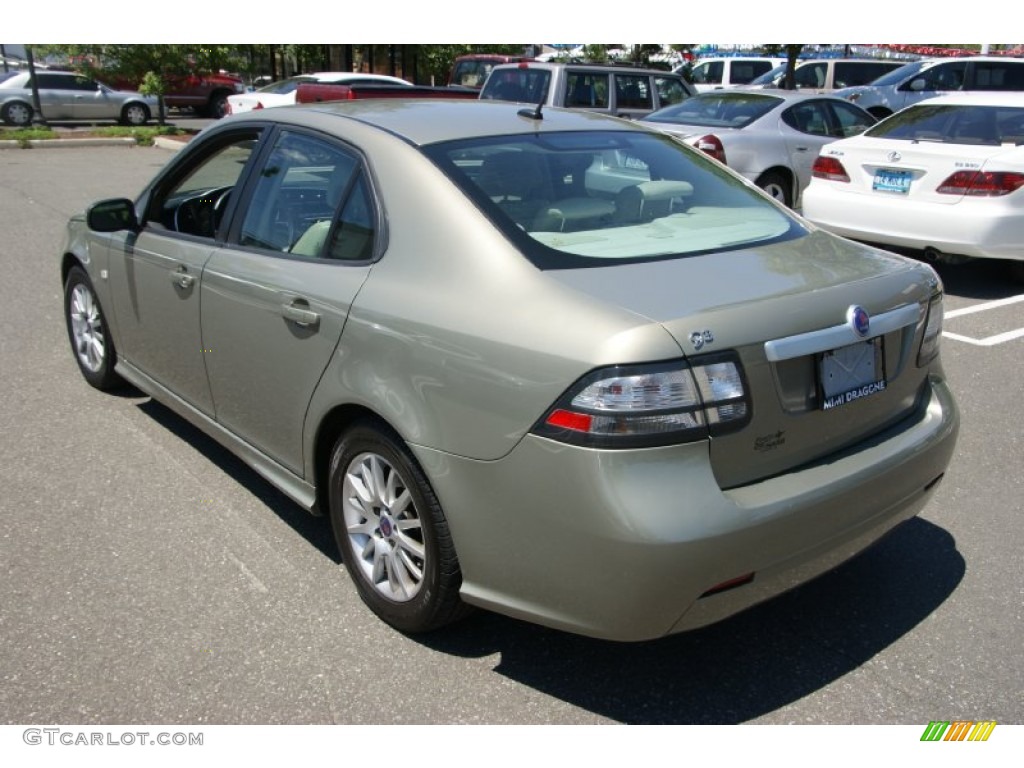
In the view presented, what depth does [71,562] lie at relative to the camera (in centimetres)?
353

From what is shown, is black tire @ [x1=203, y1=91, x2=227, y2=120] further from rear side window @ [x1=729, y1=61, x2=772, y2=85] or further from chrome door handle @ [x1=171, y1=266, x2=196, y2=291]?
chrome door handle @ [x1=171, y1=266, x2=196, y2=291]

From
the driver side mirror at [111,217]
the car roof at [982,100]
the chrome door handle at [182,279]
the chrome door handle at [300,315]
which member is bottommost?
the chrome door handle at [182,279]

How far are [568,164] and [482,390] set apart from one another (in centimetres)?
117

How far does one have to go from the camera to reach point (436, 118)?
3.49 m

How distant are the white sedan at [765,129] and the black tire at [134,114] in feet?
63.9

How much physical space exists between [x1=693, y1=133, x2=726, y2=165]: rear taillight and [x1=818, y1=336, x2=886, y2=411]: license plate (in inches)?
275

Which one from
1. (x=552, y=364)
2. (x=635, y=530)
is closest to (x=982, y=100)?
(x=552, y=364)

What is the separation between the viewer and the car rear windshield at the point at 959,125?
25.3 ft

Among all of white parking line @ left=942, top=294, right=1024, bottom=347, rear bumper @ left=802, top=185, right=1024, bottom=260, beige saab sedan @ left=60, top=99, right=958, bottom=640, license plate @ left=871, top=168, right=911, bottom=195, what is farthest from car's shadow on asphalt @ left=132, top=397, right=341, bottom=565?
license plate @ left=871, top=168, right=911, bottom=195

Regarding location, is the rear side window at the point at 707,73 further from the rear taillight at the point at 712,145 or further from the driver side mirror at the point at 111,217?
the driver side mirror at the point at 111,217

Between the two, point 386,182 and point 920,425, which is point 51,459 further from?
point 920,425

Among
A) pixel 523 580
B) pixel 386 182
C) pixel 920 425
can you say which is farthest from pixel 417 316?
pixel 920 425

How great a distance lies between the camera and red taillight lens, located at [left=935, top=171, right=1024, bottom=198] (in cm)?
727

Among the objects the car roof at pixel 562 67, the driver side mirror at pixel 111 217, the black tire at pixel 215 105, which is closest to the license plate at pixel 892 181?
the car roof at pixel 562 67
